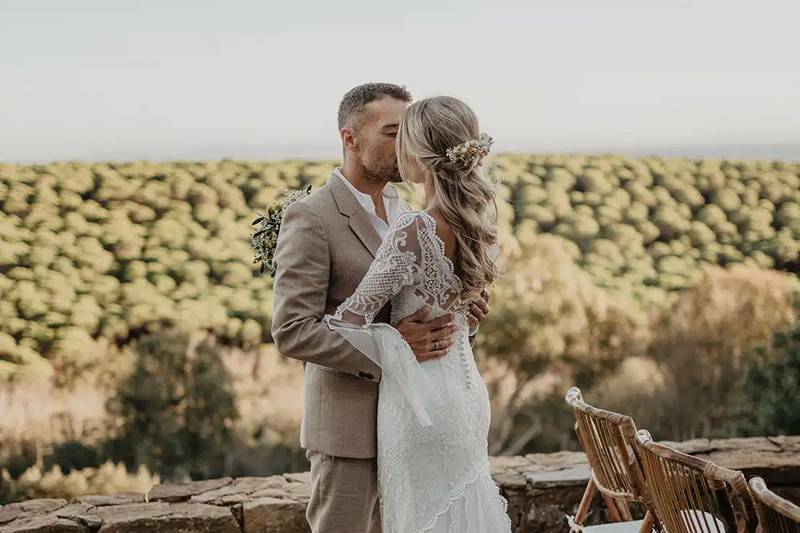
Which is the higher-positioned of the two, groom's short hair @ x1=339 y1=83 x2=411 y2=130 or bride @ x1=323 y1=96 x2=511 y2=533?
groom's short hair @ x1=339 y1=83 x2=411 y2=130

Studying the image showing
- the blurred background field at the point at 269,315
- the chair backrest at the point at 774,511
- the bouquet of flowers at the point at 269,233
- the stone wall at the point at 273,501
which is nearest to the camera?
the chair backrest at the point at 774,511

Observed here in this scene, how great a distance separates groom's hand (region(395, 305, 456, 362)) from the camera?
90.3 inches

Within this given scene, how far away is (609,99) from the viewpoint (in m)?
7.94

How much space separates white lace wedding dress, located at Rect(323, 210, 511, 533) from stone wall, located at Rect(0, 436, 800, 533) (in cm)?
159

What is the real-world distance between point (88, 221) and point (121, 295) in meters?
0.75

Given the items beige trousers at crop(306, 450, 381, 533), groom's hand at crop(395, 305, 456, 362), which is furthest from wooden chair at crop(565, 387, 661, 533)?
beige trousers at crop(306, 450, 381, 533)

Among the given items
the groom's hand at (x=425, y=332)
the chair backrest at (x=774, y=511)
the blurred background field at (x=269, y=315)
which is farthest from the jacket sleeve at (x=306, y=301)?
the blurred background field at (x=269, y=315)

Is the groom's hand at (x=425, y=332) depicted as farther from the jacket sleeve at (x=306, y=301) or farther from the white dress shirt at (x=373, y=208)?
the white dress shirt at (x=373, y=208)

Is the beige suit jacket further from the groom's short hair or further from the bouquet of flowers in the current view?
the bouquet of flowers

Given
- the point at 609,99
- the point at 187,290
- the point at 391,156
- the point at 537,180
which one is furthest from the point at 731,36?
the point at 391,156

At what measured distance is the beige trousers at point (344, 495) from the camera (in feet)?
7.77

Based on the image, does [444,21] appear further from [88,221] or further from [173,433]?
[173,433]

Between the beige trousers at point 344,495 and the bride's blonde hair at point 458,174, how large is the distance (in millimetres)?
539

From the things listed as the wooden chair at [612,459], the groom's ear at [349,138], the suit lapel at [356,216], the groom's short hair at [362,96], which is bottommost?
the wooden chair at [612,459]
